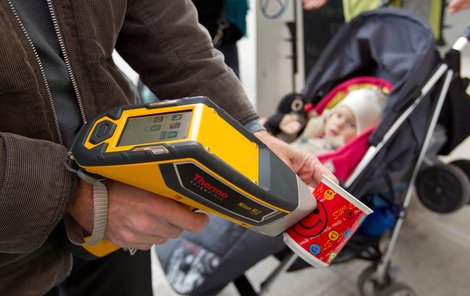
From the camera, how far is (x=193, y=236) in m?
1.11

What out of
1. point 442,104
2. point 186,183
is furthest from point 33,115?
point 442,104

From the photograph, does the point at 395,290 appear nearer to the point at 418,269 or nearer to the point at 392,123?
the point at 418,269

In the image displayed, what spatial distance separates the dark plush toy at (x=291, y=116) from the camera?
1.53 meters

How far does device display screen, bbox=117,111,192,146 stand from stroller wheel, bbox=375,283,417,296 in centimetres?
111

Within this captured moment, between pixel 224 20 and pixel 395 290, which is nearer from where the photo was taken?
pixel 395 290

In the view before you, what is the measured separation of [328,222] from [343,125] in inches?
38.7

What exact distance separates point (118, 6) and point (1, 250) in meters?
0.35

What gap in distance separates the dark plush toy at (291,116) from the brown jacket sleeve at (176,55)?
86 cm

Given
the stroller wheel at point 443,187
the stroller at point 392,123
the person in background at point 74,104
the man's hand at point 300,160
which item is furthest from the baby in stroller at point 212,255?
the stroller wheel at point 443,187

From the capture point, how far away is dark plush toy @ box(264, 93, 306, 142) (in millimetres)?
1528

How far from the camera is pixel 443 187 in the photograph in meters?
1.43

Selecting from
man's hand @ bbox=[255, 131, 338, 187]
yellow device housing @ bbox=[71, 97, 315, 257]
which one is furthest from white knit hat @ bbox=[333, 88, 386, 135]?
yellow device housing @ bbox=[71, 97, 315, 257]

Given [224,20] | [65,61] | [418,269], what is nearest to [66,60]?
[65,61]

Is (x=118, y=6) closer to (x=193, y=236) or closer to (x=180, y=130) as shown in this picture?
(x=180, y=130)
